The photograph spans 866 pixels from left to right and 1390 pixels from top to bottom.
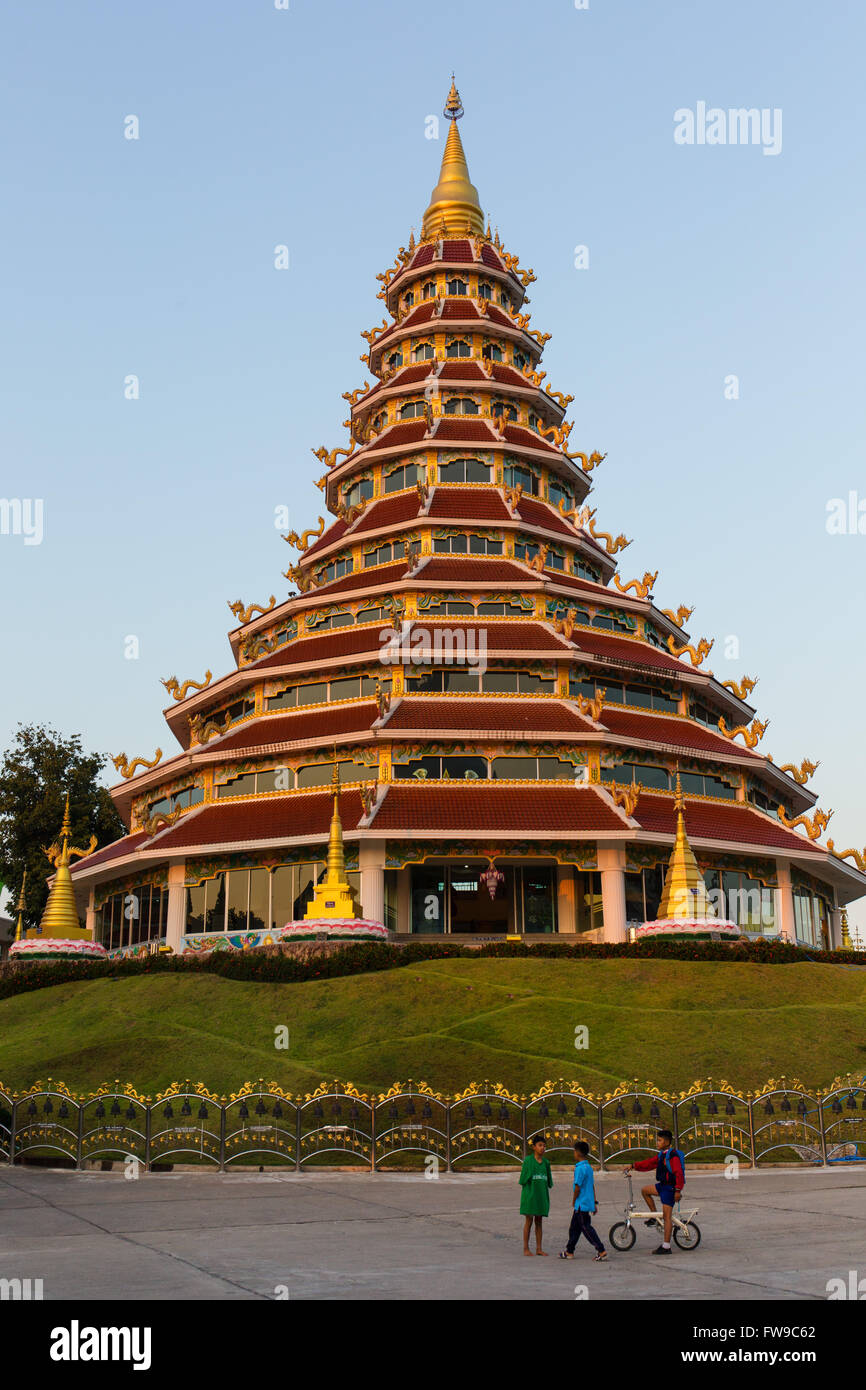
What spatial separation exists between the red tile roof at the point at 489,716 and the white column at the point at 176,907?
9421 mm

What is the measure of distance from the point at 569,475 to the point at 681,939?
87.9ft

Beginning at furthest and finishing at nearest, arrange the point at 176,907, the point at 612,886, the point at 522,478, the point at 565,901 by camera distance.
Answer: the point at 522,478, the point at 176,907, the point at 565,901, the point at 612,886

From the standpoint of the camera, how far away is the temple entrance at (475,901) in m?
44.2

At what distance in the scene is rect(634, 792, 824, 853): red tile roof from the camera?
44469mm

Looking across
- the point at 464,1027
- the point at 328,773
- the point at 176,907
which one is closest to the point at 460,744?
the point at 328,773

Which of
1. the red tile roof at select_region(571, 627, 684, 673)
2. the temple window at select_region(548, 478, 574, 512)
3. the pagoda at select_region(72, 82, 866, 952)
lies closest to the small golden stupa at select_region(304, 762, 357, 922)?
the pagoda at select_region(72, 82, 866, 952)

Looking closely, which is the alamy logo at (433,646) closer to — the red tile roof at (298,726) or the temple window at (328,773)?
the red tile roof at (298,726)

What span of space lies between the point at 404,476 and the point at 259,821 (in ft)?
62.1

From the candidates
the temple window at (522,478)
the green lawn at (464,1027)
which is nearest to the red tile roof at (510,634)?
the temple window at (522,478)

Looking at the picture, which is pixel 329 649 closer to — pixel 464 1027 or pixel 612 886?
pixel 612 886

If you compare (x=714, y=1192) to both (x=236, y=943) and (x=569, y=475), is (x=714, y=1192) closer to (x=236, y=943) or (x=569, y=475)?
(x=236, y=943)

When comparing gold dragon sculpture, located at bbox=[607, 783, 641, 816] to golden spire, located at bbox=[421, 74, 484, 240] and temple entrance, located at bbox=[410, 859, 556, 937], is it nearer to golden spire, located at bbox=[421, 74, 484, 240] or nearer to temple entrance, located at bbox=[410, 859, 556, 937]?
temple entrance, located at bbox=[410, 859, 556, 937]

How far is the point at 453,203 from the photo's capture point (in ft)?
226
